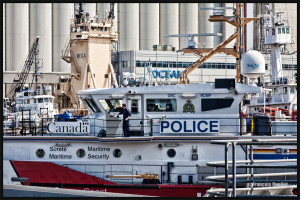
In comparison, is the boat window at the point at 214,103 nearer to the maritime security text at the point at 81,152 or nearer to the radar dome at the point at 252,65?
the maritime security text at the point at 81,152

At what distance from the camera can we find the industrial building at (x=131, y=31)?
5691 centimetres

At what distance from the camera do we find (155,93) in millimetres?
19141

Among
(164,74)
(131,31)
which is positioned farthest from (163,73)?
(131,31)

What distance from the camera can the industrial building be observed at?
5691 cm

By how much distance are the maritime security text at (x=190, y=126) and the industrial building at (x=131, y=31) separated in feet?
117

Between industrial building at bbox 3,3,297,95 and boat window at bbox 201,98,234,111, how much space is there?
35483 mm

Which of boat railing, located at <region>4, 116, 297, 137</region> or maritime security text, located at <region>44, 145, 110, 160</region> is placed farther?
maritime security text, located at <region>44, 145, 110, 160</region>

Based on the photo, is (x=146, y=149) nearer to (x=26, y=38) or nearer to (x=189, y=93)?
(x=189, y=93)

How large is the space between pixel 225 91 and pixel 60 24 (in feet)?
134

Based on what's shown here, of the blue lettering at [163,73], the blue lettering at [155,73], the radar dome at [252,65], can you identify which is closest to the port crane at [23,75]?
the blue lettering at [155,73]

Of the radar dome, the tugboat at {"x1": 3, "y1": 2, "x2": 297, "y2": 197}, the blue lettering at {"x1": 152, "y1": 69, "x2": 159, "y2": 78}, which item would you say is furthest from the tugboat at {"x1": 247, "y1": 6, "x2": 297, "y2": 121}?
the blue lettering at {"x1": 152, "y1": 69, "x2": 159, "y2": 78}

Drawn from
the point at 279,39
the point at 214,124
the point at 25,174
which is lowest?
the point at 25,174

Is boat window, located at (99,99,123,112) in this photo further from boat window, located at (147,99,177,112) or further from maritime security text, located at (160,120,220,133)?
maritime security text, located at (160,120,220,133)

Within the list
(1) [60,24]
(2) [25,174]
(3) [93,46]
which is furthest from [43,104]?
(2) [25,174]
